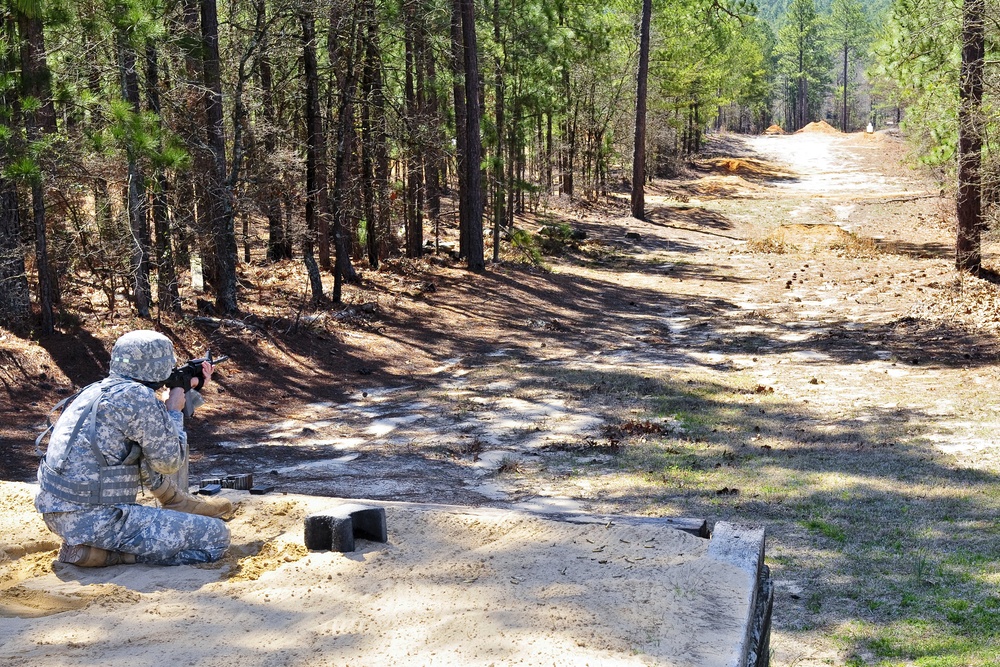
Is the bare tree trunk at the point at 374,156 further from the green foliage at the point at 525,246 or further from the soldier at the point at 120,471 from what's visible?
the soldier at the point at 120,471

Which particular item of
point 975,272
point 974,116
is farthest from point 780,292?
point 974,116

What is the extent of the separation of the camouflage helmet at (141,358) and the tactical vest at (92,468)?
0.07 metres

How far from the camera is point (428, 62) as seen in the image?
2233 cm

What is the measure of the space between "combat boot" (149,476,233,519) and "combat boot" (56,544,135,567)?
0.44 metres

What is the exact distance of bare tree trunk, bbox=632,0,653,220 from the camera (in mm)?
31719

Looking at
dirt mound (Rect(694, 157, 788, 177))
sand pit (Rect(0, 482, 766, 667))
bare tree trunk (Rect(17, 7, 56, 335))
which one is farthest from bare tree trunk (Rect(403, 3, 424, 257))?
dirt mound (Rect(694, 157, 788, 177))

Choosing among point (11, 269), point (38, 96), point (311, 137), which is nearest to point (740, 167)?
point (311, 137)

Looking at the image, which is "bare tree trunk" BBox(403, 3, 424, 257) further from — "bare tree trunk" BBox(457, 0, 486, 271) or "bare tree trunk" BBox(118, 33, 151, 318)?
"bare tree trunk" BBox(118, 33, 151, 318)

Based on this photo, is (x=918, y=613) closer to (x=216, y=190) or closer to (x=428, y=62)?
(x=216, y=190)

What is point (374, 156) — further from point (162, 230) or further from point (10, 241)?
point (10, 241)

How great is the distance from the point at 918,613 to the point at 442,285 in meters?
14.3

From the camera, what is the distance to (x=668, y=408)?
10.7m

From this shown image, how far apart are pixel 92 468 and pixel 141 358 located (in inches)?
24.3

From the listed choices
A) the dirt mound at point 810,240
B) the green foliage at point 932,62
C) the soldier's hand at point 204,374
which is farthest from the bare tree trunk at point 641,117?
the soldier's hand at point 204,374
